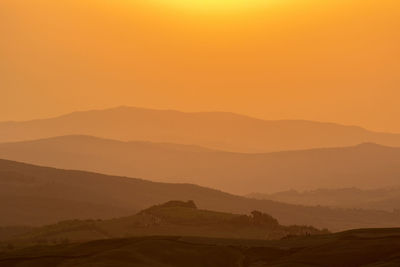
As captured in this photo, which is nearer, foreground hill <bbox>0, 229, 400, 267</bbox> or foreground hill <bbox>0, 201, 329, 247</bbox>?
foreground hill <bbox>0, 229, 400, 267</bbox>

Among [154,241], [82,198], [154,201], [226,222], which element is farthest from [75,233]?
[154,201]

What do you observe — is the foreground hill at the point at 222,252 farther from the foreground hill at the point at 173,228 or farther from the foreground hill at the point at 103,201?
the foreground hill at the point at 103,201

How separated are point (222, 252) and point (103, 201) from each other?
107419 mm

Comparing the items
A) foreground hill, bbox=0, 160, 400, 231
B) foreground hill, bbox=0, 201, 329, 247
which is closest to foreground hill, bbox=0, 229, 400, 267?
foreground hill, bbox=0, 201, 329, 247

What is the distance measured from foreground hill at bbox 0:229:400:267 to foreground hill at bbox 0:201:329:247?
25352 mm

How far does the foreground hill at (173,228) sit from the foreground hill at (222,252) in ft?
83.2

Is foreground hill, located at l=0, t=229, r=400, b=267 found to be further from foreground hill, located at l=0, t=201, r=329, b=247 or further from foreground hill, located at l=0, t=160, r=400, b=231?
foreground hill, located at l=0, t=160, r=400, b=231

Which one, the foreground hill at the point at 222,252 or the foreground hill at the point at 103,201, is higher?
the foreground hill at the point at 103,201

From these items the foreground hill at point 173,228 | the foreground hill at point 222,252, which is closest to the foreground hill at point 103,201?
the foreground hill at point 173,228

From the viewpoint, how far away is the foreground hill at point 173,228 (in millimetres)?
98438

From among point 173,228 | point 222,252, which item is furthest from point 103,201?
point 222,252

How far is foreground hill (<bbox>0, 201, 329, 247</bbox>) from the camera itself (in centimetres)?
9844

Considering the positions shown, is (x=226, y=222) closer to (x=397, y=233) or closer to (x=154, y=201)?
(x=397, y=233)

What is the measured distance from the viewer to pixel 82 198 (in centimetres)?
16888
